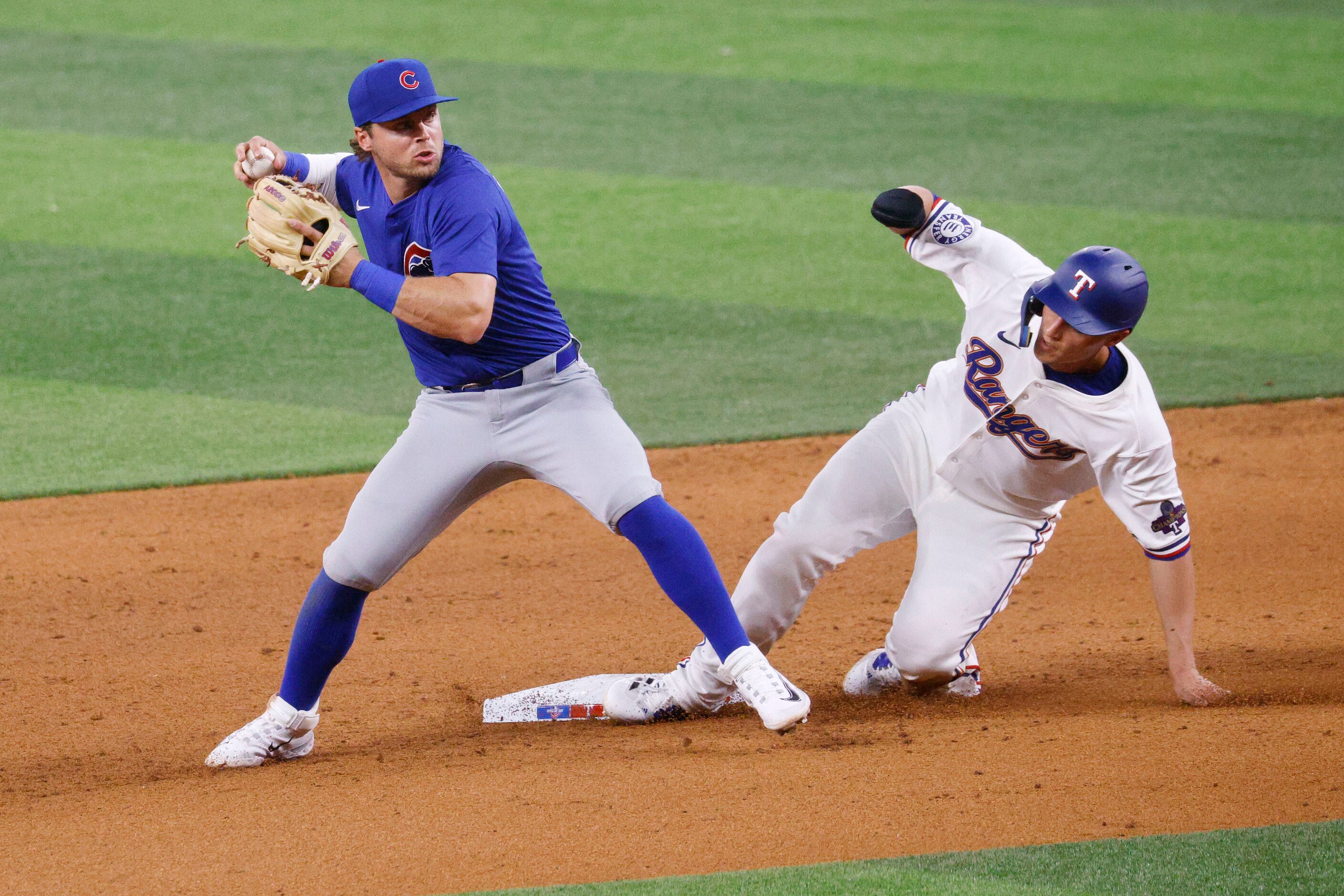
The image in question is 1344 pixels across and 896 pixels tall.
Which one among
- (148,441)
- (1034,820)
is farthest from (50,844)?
(148,441)

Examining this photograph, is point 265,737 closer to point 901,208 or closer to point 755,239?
point 901,208

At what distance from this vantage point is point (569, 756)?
418cm

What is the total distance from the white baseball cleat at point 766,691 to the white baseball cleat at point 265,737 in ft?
3.97

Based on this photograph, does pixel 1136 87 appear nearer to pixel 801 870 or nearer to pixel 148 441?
pixel 148 441

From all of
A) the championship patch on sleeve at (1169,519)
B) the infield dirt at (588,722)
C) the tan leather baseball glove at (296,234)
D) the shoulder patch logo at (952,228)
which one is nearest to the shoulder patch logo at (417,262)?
the tan leather baseball glove at (296,234)

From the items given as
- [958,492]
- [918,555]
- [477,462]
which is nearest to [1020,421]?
[958,492]

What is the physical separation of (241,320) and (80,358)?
93 cm

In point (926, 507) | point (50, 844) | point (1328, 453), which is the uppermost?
point (926, 507)

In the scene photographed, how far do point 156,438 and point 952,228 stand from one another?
4.33 meters

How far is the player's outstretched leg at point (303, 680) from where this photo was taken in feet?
13.3

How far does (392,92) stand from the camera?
148 inches

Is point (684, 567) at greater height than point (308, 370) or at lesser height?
greater

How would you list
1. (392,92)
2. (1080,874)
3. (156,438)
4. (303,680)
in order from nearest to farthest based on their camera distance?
(1080,874)
(392,92)
(303,680)
(156,438)

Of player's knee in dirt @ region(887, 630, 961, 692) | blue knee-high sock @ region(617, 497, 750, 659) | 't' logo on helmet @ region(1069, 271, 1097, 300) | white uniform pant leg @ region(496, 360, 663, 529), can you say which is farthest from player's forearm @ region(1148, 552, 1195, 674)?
white uniform pant leg @ region(496, 360, 663, 529)
